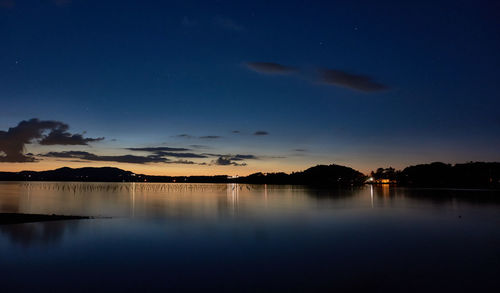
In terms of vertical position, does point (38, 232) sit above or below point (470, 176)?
below

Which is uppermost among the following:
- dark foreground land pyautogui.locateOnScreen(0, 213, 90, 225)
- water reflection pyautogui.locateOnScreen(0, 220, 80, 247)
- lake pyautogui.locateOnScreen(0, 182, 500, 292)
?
dark foreground land pyautogui.locateOnScreen(0, 213, 90, 225)

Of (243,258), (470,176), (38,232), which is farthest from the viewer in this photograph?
(470,176)

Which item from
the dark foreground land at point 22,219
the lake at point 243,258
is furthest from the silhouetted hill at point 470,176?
the dark foreground land at point 22,219

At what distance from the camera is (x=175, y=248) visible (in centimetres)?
2369

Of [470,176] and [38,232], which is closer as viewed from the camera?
[38,232]

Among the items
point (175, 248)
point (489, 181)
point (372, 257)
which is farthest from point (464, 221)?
point (489, 181)

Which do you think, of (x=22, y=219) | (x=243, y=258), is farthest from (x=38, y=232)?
(x=243, y=258)

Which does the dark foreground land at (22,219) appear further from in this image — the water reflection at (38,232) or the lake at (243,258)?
the lake at (243,258)

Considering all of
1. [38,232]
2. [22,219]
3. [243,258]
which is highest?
[22,219]

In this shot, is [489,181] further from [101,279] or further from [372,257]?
[101,279]

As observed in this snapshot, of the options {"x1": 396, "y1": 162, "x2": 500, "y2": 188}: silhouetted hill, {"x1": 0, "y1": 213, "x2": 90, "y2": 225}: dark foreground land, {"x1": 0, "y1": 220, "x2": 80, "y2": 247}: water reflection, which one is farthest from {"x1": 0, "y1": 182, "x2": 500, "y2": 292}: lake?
{"x1": 396, "y1": 162, "x2": 500, "y2": 188}: silhouetted hill

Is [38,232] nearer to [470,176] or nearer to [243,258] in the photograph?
[243,258]

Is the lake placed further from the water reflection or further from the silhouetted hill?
the silhouetted hill

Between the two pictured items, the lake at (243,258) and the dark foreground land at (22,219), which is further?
the dark foreground land at (22,219)
